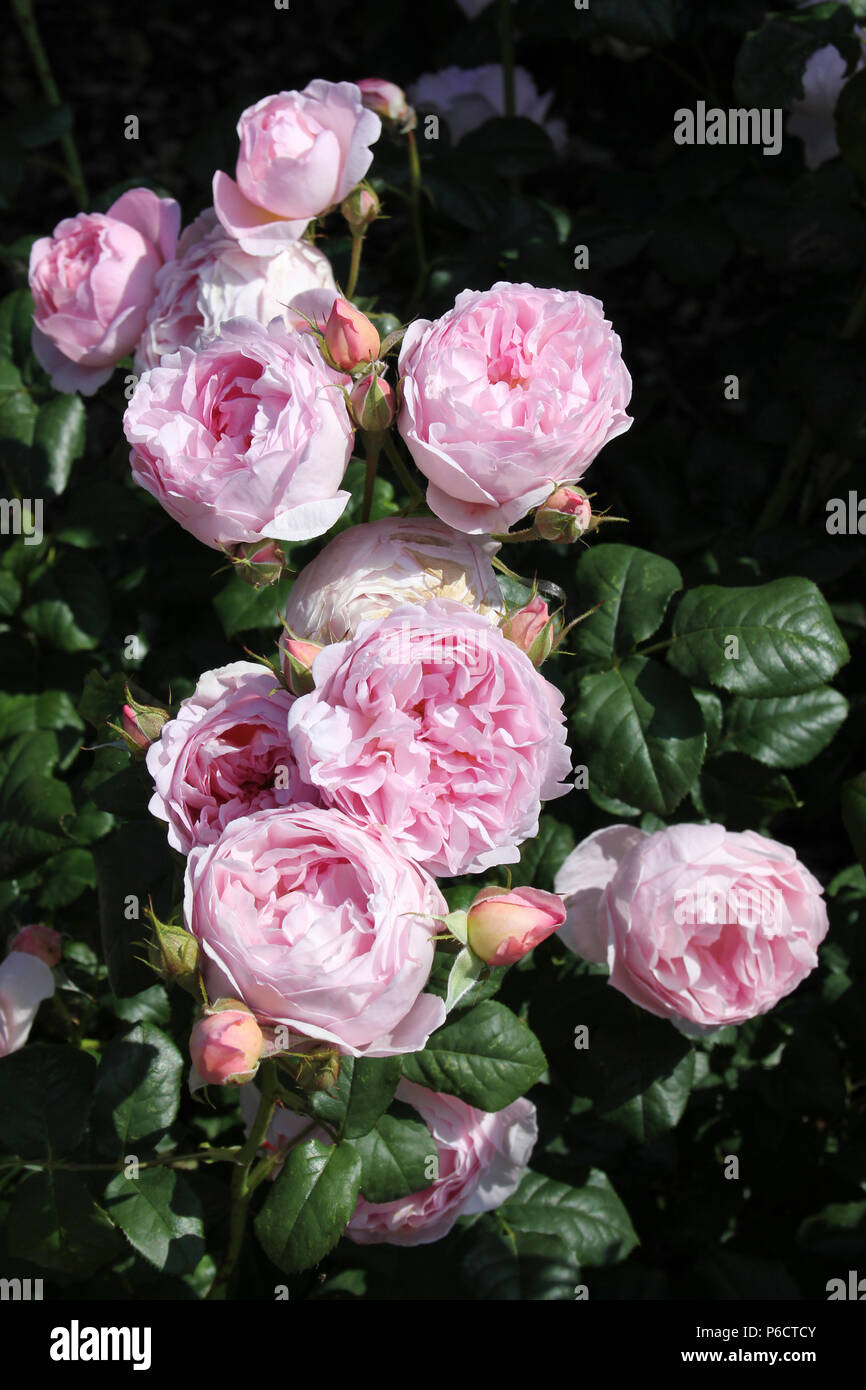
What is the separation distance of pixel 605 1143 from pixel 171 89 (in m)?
3.59

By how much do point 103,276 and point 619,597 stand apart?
0.78 meters

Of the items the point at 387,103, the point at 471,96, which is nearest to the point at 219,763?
the point at 387,103

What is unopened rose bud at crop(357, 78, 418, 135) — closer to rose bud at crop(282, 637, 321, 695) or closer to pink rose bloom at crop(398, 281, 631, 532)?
pink rose bloom at crop(398, 281, 631, 532)

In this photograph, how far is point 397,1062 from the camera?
4.38 ft

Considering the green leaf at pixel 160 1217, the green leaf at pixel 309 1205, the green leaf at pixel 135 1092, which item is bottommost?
the green leaf at pixel 160 1217

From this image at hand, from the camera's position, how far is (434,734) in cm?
109

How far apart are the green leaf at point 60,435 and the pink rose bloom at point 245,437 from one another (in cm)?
81

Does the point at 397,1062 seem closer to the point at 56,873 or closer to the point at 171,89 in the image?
the point at 56,873

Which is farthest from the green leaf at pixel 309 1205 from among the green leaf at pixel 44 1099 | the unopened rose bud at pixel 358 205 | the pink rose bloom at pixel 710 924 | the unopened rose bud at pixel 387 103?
the unopened rose bud at pixel 387 103

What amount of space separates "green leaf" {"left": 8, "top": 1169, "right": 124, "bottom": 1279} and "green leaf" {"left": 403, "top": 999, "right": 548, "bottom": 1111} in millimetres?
395

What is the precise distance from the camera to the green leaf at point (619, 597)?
1613 mm

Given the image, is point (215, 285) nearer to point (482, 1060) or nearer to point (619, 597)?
point (619, 597)

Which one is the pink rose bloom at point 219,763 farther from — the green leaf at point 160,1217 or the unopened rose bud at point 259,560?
the green leaf at point 160,1217
